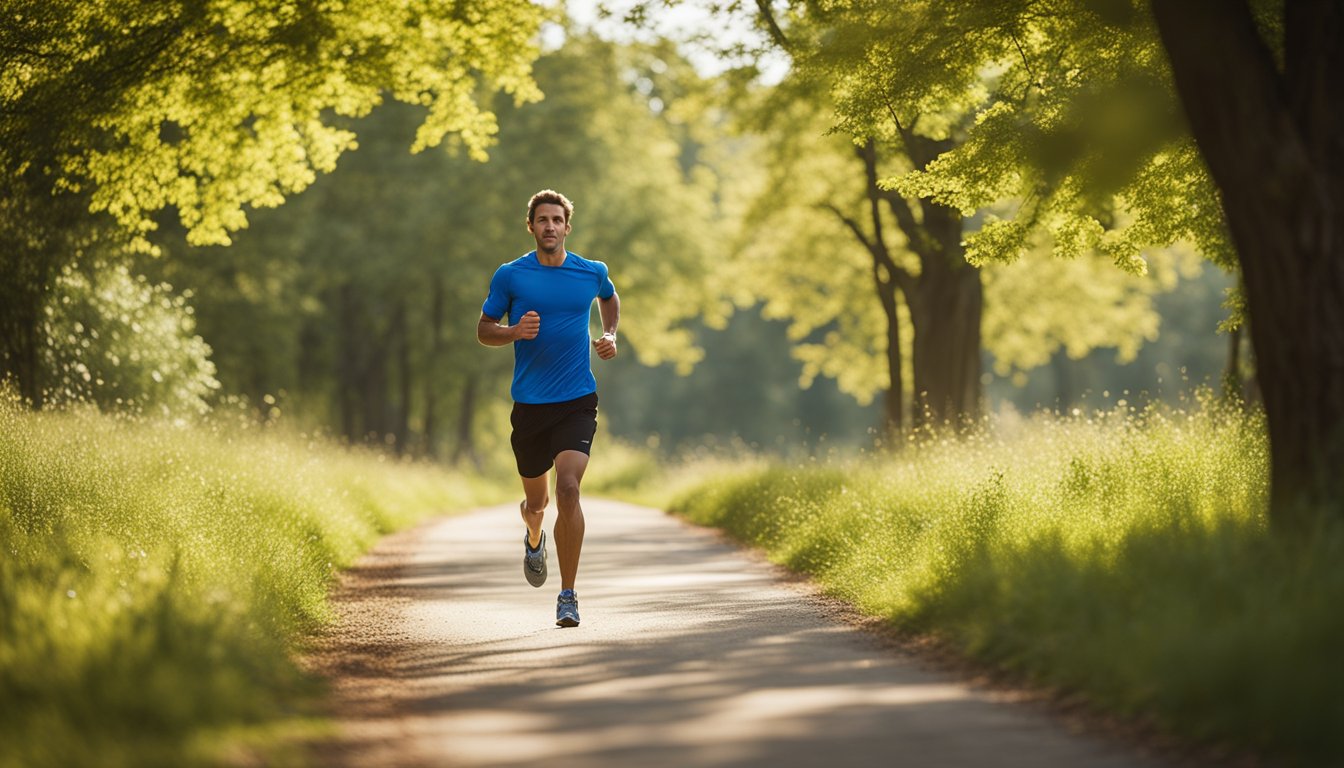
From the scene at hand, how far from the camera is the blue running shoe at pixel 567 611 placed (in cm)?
950

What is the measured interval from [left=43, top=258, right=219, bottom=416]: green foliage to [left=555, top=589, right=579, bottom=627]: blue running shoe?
13862 millimetres

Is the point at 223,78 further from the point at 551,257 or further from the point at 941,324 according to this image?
the point at 941,324

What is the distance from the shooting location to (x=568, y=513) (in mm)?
9930

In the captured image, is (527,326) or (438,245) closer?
(527,326)

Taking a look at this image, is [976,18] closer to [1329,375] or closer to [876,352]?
[1329,375]

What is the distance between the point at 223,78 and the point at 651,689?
26.7ft

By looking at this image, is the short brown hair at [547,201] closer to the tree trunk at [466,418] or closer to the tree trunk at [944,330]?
the tree trunk at [944,330]

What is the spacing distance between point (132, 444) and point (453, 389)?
32.5 metres

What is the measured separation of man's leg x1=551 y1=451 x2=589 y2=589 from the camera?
32.1 ft

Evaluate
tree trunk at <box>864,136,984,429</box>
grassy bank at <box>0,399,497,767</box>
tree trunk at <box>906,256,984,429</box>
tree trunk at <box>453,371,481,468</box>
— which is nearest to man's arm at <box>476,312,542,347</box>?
grassy bank at <box>0,399,497,767</box>

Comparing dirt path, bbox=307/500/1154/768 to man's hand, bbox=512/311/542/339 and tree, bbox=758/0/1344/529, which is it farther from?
tree, bbox=758/0/1344/529

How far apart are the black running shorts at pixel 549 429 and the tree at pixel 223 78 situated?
14.7 feet

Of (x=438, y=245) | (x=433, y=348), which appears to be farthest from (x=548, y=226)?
(x=433, y=348)

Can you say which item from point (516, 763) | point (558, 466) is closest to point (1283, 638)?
point (516, 763)
